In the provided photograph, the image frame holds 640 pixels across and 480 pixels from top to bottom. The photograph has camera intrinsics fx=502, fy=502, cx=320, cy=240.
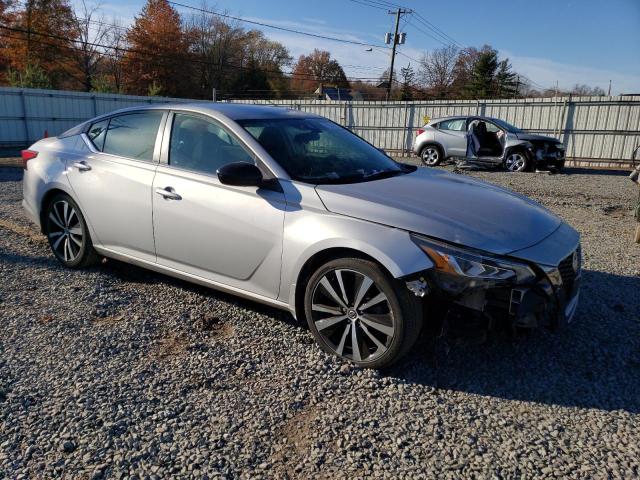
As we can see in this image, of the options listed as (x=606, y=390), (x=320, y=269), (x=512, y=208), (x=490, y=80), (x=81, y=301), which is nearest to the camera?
(x=606, y=390)

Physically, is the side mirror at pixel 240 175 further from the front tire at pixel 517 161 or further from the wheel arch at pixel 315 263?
Result: the front tire at pixel 517 161

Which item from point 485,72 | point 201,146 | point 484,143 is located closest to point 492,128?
point 484,143

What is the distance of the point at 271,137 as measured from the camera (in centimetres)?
378

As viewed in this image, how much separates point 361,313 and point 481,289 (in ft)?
2.34

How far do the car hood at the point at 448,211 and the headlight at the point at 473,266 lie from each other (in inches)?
2.2

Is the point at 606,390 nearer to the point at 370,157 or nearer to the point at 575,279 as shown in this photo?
the point at 575,279

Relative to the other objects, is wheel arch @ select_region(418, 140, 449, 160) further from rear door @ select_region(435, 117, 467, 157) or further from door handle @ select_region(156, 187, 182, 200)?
door handle @ select_region(156, 187, 182, 200)

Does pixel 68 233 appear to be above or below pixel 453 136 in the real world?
below

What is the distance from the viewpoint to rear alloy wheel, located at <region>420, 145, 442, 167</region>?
15784mm

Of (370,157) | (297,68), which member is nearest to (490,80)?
(297,68)

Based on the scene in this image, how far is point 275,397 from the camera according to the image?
2.81 meters

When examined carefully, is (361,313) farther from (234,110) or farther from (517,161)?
(517,161)

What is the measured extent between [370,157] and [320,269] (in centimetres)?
150

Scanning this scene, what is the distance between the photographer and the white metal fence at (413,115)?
720 inches
